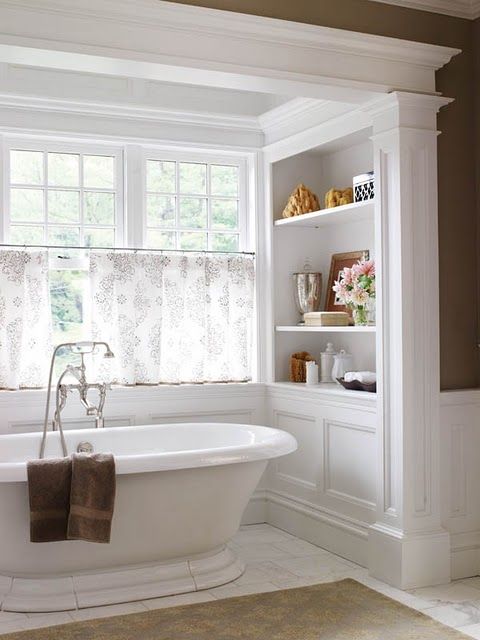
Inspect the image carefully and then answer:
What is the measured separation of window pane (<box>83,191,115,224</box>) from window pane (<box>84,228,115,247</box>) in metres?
0.05

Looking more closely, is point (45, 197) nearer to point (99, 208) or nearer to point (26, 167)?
point (26, 167)

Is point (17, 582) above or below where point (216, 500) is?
below

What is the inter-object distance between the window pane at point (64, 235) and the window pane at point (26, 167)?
11.3 inches

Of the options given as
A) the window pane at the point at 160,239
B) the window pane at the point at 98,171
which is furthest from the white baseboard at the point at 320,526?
the window pane at the point at 98,171

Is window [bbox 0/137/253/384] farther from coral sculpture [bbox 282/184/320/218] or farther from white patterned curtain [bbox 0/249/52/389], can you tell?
coral sculpture [bbox 282/184/320/218]

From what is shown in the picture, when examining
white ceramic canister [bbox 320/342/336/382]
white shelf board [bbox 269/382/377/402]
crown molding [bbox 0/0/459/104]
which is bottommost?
white shelf board [bbox 269/382/377/402]

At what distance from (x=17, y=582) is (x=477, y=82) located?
3.12m

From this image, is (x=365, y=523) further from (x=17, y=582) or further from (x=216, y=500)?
(x=17, y=582)

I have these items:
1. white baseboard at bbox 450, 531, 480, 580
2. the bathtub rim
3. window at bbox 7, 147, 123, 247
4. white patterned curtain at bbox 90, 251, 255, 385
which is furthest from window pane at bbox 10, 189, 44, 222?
white baseboard at bbox 450, 531, 480, 580

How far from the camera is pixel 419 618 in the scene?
11.1 feet

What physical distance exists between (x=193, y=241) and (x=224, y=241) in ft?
0.70

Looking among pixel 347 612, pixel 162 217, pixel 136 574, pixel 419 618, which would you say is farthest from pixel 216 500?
pixel 162 217

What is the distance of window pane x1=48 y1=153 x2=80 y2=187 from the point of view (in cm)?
474

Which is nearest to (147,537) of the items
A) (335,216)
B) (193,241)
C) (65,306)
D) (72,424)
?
(72,424)
